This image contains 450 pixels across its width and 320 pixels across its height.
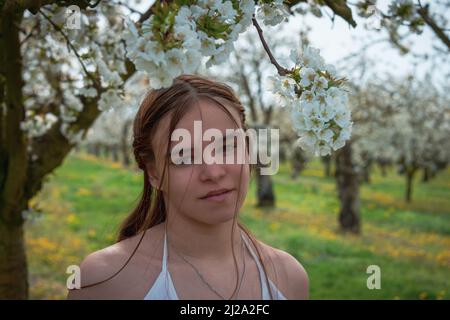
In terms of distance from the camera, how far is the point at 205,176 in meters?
1.69

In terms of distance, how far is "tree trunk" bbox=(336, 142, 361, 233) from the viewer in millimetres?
12674

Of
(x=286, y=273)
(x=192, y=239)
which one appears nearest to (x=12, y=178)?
(x=192, y=239)

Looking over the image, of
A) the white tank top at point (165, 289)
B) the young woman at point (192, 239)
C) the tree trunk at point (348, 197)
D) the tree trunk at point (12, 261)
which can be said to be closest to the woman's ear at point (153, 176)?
the young woman at point (192, 239)

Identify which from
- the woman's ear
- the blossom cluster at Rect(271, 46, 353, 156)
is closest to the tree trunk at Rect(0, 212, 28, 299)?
the woman's ear

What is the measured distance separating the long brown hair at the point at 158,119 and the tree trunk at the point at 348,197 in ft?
35.6

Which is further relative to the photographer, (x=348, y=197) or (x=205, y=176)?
(x=348, y=197)

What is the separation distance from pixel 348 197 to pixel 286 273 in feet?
37.0

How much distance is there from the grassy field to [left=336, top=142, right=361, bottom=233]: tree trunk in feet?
1.28

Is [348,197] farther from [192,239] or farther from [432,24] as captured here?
[192,239]

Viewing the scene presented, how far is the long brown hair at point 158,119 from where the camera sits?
181cm

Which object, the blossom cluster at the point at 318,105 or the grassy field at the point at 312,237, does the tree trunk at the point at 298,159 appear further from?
the blossom cluster at the point at 318,105

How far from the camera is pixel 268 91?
1.95 meters
